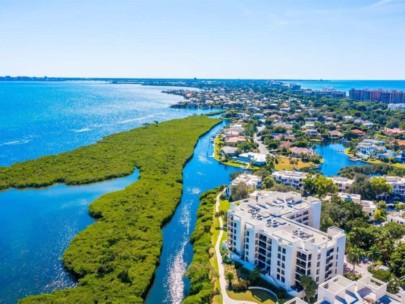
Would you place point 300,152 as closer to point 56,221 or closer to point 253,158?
point 253,158

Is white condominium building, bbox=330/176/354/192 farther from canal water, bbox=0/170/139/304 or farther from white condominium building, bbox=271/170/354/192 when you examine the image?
canal water, bbox=0/170/139/304

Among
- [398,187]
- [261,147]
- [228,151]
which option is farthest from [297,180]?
[261,147]

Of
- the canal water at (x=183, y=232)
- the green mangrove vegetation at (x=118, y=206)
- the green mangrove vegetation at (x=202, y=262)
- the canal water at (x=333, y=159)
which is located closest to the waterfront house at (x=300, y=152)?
the canal water at (x=333, y=159)

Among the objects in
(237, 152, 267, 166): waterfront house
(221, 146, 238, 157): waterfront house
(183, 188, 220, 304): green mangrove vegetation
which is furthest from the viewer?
(221, 146, 238, 157): waterfront house

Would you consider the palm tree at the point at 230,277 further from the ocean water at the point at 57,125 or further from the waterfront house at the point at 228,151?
the ocean water at the point at 57,125

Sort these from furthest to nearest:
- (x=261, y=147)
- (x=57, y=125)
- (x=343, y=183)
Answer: (x=57, y=125)
(x=261, y=147)
(x=343, y=183)

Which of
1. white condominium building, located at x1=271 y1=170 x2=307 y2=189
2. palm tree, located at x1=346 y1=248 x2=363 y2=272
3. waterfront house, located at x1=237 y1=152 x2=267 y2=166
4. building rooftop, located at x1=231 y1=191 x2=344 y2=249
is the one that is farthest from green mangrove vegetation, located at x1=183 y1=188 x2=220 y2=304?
waterfront house, located at x1=237 y1=152 x2=267 y2=166
